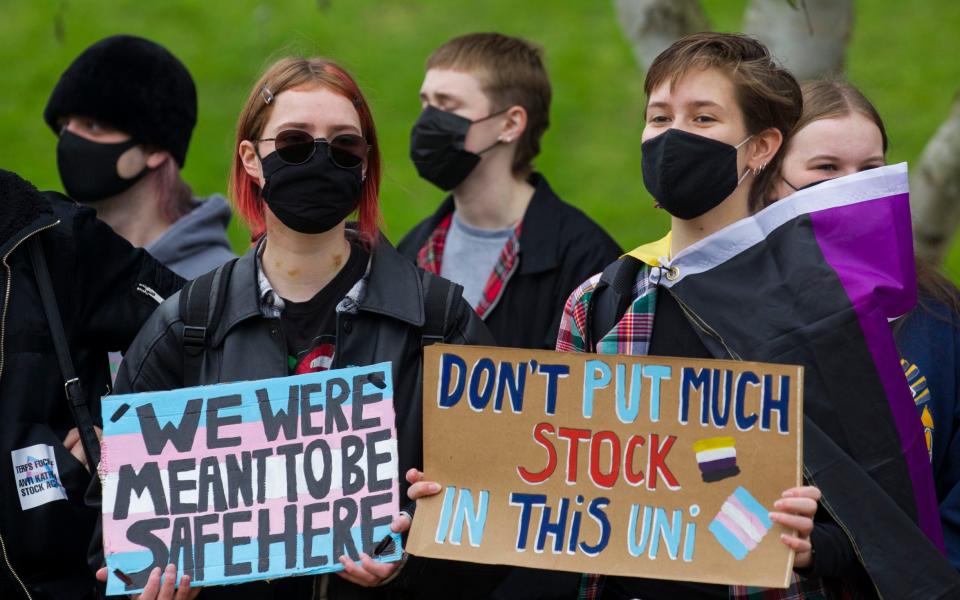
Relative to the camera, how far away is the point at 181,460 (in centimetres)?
342

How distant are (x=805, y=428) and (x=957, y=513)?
2.28ft

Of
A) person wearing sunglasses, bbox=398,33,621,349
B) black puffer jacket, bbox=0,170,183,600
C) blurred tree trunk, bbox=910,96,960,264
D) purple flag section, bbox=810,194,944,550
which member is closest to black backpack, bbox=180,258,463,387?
black puffer jacket, bbox=0,170,183,600

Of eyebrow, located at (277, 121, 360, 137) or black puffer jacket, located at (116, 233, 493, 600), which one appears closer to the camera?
black puffer jacket, located at (116, 233, 493, 600)

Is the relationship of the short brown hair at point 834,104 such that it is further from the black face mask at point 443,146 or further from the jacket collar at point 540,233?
the black face mask at point 443,146

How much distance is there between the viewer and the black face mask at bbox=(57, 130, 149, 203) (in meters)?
5.04

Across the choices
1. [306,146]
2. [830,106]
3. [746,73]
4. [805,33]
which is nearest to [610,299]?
[746,73]

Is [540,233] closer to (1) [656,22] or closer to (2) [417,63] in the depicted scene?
(1) [656,22]

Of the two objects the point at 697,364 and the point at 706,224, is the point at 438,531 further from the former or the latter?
the point at 706,224

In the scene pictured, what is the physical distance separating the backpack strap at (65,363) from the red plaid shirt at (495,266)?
163 cm

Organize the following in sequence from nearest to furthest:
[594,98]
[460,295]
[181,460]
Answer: [181,460] < [460,295] < [594,98]

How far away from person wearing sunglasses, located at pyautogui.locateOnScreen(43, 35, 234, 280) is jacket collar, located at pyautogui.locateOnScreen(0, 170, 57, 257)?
3.64 feet

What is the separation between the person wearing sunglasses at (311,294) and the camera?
11.6ft

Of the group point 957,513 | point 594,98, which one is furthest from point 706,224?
point 594,98

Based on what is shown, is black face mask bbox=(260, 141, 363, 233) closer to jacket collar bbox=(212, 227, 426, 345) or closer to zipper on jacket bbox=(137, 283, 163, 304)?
jacket collar bbox=(212, 227, 426, 345)
